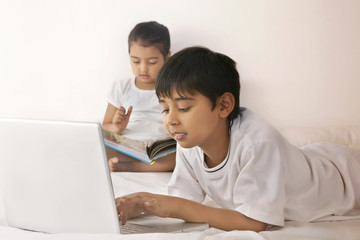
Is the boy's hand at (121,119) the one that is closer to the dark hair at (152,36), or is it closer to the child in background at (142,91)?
the child in background at (142,91)

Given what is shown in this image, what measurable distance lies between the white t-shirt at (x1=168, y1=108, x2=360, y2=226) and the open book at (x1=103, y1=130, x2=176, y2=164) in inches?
9.8

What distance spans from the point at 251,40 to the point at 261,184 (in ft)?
4.46

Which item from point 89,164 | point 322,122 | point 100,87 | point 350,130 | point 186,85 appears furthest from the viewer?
point 100,87

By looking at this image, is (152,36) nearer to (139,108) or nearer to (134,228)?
(139,108)

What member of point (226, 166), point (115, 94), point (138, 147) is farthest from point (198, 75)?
point (115, 94)

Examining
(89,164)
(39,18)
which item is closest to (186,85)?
(89,164)

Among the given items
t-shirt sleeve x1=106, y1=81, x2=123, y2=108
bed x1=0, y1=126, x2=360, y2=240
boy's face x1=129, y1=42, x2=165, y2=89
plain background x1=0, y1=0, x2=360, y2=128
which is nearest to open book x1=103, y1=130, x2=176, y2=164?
bed x1=0, y1=126, x2=360, y2=240

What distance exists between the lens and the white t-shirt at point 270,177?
1167 mm

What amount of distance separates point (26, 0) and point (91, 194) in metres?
1.91

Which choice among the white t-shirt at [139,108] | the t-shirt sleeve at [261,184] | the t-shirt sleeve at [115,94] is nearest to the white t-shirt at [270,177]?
the t-shirt sleeve at [261,184]

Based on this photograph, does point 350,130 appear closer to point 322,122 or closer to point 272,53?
point 322,122

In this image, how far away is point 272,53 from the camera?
2420 millimetres

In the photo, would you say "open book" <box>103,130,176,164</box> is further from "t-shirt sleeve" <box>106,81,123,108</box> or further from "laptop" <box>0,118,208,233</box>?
"t-shirt sleeve" <box>106,81,123,108</box>

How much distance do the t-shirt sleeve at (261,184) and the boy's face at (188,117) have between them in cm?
12
